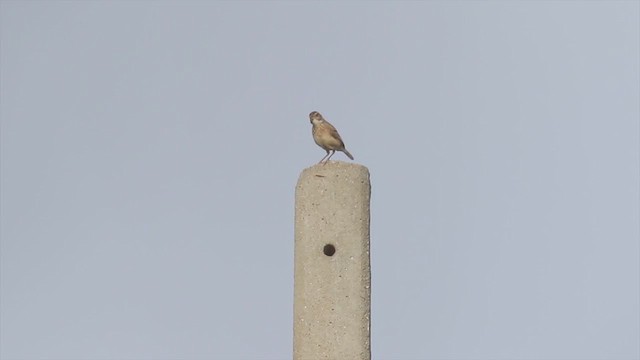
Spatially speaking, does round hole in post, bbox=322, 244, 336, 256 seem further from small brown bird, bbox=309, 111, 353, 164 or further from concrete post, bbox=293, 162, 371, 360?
small brown bird, bbox=309, 111, 353, 164

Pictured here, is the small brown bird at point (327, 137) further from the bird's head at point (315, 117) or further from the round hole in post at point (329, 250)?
the round hole in post at point (329, 250)

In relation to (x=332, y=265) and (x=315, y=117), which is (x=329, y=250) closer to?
(x=332, y=265)

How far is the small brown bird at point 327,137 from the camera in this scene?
48.2ft

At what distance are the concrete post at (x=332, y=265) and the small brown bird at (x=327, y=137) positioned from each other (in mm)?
1124

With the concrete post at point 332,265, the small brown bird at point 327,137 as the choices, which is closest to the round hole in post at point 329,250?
the concrete post at point 332,265

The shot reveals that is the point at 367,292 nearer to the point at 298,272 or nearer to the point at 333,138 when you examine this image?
the point at 298,272

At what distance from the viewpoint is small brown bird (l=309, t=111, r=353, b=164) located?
578 inches

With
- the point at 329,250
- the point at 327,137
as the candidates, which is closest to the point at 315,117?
the point at 327,137

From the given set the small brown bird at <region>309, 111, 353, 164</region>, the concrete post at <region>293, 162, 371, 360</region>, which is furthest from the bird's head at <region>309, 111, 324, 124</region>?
the concrete post at <region>293, 162, 371, 360</region>

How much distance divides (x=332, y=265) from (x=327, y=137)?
1946 millimetres

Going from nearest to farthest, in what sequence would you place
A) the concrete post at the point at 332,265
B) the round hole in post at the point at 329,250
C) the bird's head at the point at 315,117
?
1. the concrete post at the point at 332,265
2. the round hole in post at the point at 329,250
3. the bird's head at the point at 315,117

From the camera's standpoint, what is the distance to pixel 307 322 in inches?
519

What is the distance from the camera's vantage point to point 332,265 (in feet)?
43.6

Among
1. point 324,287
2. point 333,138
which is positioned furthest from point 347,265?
point 333,138
